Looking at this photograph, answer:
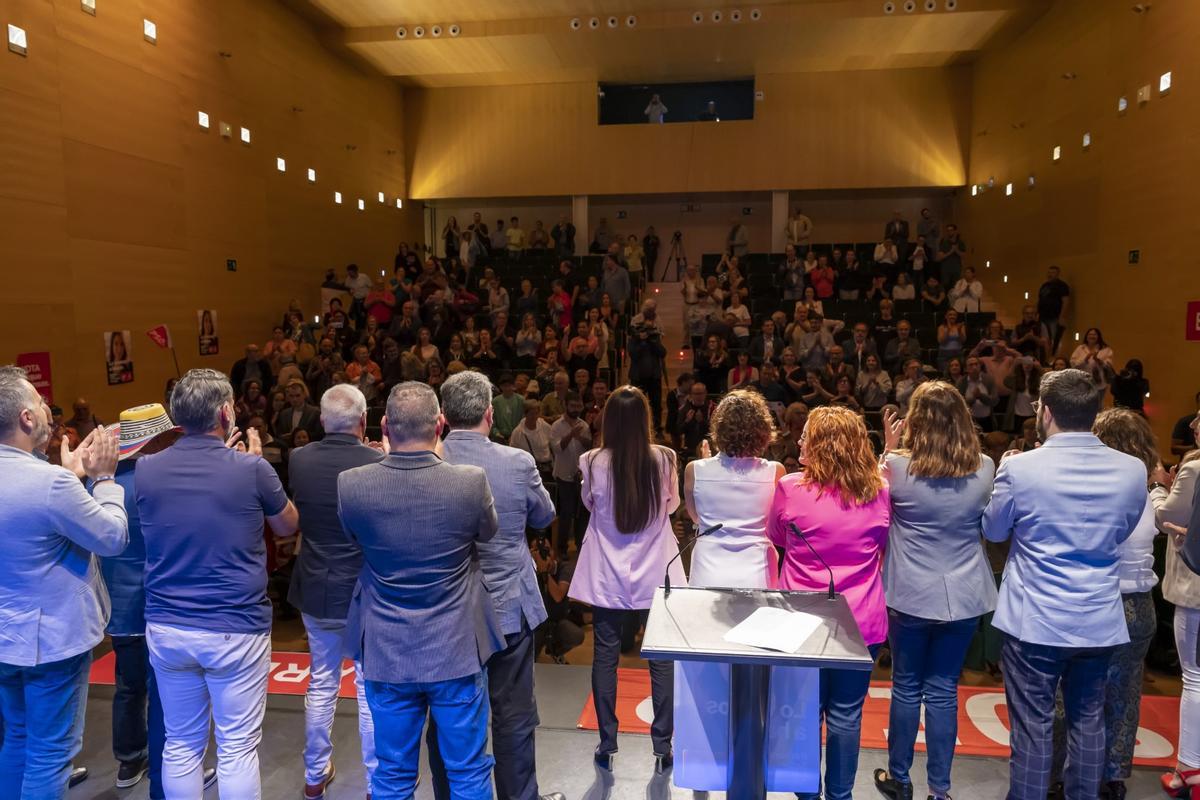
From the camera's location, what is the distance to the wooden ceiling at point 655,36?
456 inches

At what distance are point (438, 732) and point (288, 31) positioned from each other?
12.0 m

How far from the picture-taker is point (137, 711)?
10.1ft

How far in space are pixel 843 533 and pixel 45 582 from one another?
2351 millimetres

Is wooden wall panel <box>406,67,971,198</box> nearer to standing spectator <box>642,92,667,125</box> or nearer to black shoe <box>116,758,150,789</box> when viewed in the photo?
standing spectator <box>642,92,667,125</box>

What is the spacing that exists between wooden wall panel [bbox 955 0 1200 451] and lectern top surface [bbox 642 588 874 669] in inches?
307

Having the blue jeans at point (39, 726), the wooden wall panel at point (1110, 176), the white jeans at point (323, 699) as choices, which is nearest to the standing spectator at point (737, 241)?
the wooden wall panel at point (1110, 176)

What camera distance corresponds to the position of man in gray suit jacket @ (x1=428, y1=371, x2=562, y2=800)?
2.57 meters

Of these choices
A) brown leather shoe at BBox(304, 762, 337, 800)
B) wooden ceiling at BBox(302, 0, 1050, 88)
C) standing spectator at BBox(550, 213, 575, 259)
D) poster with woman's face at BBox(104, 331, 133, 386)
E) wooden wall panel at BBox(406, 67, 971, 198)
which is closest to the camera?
brown leather shoe at BBox(304, 762, 337, 800)

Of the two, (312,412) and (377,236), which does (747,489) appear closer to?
(312,412)

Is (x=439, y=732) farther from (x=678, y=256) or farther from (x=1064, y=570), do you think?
(x=678, y=256)

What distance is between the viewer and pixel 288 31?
→ 11.9m

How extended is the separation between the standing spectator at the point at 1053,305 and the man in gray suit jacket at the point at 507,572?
9821mm

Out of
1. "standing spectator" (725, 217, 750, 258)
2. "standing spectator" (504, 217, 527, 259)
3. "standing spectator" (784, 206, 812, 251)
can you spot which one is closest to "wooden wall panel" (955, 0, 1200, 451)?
"standing spectator" (784, 206, 812, 251)

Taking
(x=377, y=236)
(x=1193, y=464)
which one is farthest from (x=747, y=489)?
(x=377, y=236)
